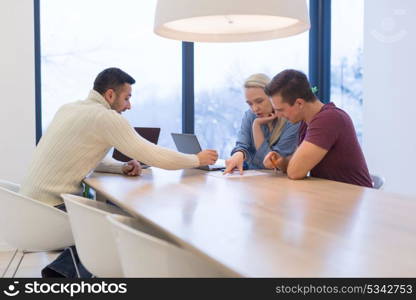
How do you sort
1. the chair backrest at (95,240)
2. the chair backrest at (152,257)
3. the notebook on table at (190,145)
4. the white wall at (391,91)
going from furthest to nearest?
the white wall at (391,91), the notebook on table at (190,145), the chair backrest at (95,240), the chair backrest at (152,257)

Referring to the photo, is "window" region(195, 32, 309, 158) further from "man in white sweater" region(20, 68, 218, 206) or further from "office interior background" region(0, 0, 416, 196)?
"man in white sweater" region(20, 68, 218, 206)

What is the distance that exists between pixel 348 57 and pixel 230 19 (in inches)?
116

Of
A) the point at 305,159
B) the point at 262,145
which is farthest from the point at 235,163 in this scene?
the point at 305,159

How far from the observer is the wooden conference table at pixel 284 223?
3.05 ft

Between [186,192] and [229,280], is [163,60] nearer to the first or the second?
[186,192]

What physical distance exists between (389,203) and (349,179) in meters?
0.65

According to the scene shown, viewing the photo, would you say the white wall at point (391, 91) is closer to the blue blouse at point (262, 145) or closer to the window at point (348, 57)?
the window at point (348, 57)

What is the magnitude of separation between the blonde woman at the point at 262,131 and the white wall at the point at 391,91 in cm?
160

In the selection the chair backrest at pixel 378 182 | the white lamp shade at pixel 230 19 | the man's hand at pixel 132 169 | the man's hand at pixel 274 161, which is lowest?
the chair backrest at pixel 378 182

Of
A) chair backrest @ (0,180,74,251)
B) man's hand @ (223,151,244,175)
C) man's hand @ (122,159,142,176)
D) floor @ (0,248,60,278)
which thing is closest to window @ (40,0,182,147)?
floor @ (0,248,60,278)

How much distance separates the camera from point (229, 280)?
1.03 meters

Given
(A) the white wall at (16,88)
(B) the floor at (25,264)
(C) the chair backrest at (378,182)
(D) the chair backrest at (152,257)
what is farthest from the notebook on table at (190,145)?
(A) the white wall at (16,88)

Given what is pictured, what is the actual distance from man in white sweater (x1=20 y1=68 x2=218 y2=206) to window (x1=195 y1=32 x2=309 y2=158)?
7.99 feet

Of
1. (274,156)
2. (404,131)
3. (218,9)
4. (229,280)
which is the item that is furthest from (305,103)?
(404,131)
